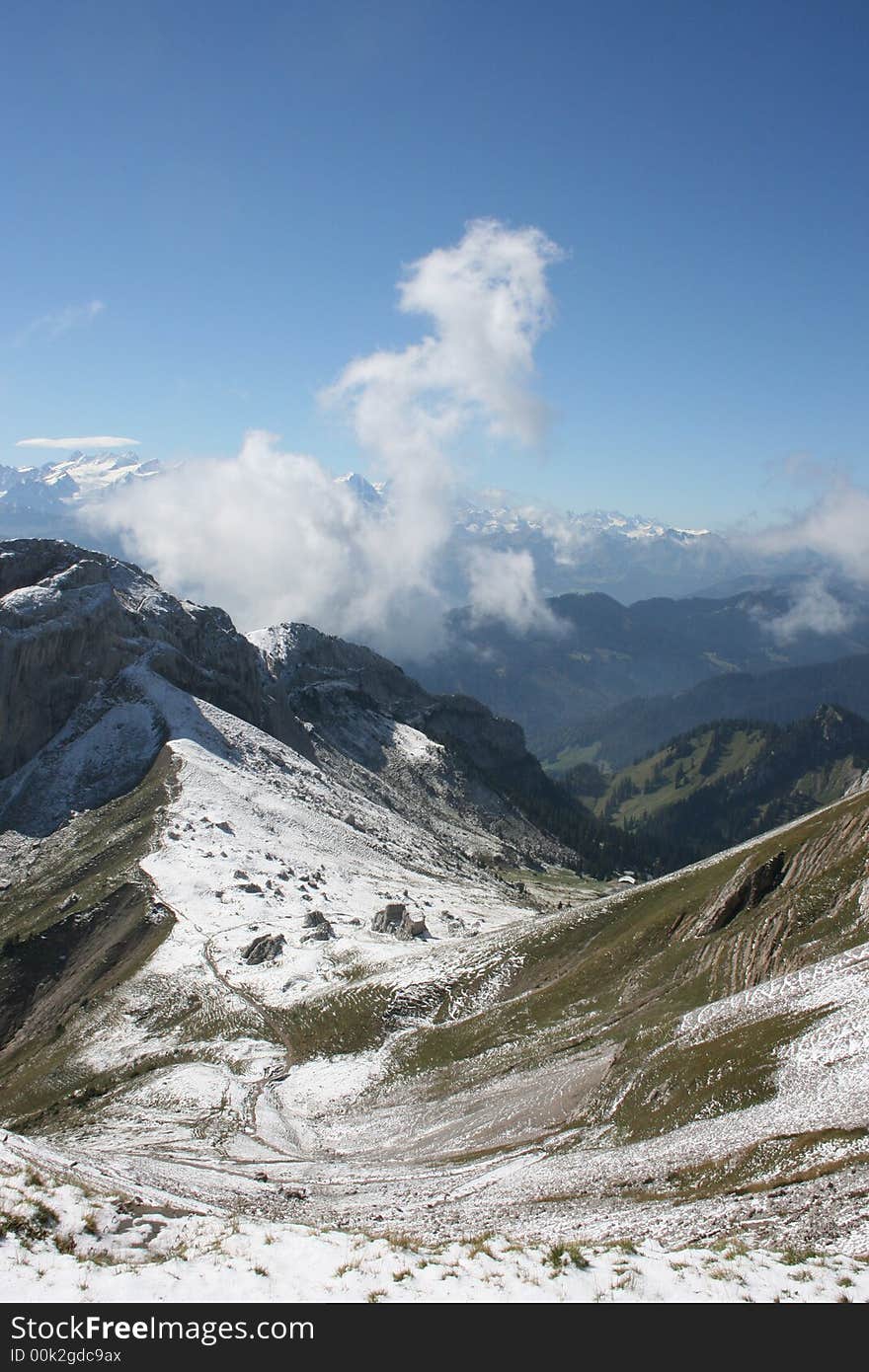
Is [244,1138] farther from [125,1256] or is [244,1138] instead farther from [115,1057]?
[125,1256]

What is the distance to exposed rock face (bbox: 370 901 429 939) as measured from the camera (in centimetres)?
9725

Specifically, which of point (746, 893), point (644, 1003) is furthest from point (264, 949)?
point (746, 893)

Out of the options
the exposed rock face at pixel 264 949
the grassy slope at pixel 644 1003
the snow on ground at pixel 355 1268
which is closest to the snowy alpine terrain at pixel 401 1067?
the snow on ground at pixel 355 1268

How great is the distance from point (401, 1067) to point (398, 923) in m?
38.1

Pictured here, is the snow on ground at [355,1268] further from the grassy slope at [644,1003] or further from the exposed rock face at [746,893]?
the exposed rock face at [746,893]

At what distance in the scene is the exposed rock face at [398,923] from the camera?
3829 inches

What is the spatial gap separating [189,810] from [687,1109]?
10735 centimetres

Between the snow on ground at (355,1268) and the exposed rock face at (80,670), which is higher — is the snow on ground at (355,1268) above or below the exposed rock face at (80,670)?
below

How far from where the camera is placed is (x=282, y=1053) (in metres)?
68.6

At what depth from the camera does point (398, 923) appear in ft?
325

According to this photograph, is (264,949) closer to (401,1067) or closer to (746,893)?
(401,1067)

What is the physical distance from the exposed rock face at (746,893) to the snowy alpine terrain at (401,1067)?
0.25 m

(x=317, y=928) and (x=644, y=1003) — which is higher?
(x=644, y=1003)

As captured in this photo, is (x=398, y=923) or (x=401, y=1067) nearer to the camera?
(x=401, y=1067)
